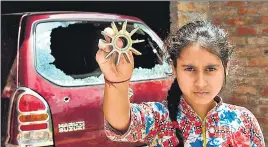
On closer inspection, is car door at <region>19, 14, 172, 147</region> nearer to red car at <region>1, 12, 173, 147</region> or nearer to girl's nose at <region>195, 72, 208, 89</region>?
red car at <region>1, 12, 173, 147</region>

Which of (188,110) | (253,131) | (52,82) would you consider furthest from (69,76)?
(253,131)

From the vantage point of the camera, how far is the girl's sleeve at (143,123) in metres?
1.42

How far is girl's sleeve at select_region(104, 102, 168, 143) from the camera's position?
1.42m

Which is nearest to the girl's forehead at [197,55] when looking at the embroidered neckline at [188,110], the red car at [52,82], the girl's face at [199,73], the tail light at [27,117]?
the girl's face at [199,73]

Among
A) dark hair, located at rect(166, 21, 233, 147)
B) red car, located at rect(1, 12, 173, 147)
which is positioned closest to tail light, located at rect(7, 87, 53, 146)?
red car, located at rect(1, 12, 173, 147)

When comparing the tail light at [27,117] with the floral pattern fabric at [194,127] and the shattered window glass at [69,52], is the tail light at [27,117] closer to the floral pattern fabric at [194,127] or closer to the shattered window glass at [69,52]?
the shattered window glass at [69,52]

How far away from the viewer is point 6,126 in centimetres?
245

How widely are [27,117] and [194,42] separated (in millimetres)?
1260

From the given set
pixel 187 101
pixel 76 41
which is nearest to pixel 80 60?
pixel 76 41

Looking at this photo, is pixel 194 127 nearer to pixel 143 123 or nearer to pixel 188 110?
pixel 188 110

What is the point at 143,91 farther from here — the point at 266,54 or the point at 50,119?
the point at 266,54

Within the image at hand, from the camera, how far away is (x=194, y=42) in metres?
1.55

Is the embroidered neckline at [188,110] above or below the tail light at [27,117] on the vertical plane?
above

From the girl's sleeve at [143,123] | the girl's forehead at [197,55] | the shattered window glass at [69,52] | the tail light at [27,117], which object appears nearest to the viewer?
the girl's sleeve at [143,123]
